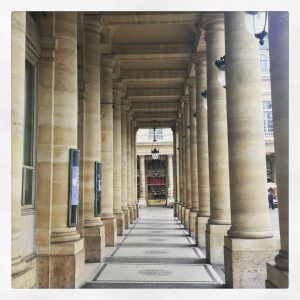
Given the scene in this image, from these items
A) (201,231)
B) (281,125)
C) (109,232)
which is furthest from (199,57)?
(281,125)

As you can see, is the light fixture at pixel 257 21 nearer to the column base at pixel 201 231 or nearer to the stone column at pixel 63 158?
the stone column at pixel 63 158

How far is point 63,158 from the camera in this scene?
31.7ft

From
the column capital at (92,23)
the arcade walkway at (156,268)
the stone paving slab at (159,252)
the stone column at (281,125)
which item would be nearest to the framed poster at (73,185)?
the arcade walkway at (156,268)

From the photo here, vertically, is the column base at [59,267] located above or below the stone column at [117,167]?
below

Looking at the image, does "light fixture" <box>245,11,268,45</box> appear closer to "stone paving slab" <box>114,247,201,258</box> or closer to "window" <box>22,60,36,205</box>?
"window" <box>22,60,36,205</box>

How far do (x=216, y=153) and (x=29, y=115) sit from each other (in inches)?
259

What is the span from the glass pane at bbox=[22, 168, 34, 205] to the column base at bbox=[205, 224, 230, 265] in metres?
6.14

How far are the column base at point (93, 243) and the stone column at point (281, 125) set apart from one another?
27.1 ft

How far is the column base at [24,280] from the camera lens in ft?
18.0

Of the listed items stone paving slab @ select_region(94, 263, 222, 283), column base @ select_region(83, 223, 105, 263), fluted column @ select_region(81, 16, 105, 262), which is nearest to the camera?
stone paving slab @ select_region(94, 263, 222, 283)

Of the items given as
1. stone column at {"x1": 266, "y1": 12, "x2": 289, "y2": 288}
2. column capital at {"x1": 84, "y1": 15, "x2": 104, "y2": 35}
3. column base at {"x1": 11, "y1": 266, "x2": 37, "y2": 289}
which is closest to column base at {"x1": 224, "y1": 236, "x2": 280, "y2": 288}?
stone column at {"x1": 266, "y1": 12, "x2": 289, "y2": 288}

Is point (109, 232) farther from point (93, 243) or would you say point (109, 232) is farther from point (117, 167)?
point (117, 167)

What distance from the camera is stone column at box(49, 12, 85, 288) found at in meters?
9.16
